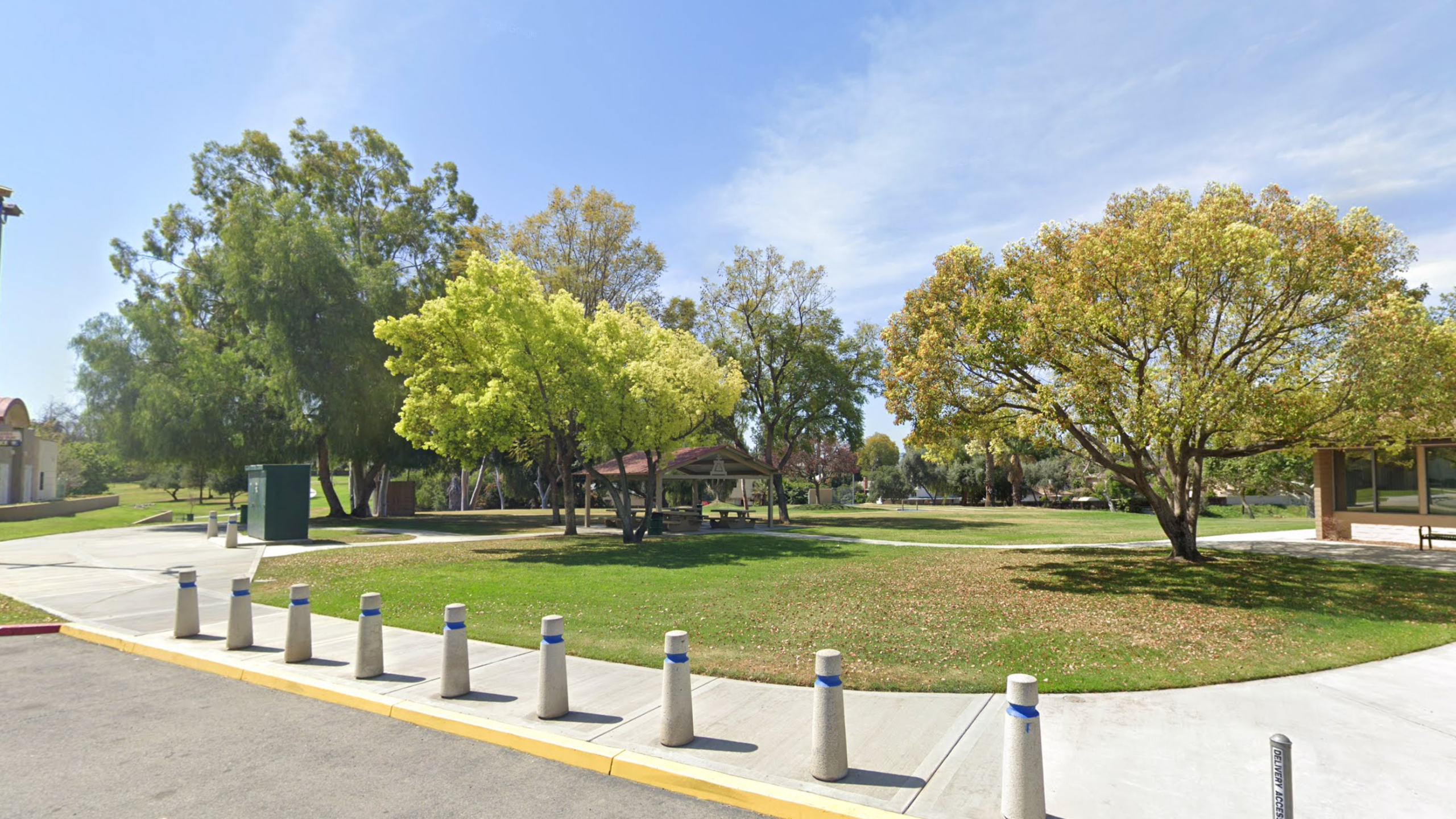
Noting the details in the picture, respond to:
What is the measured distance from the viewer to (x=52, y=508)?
40094 millimetres

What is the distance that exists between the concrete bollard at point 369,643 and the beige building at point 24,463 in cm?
4751

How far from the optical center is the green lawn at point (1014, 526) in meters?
24.7

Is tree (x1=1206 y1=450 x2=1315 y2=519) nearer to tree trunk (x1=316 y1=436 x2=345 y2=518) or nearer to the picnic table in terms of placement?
the picnic table

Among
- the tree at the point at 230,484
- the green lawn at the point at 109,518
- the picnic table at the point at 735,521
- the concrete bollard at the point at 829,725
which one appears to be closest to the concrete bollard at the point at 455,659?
the concrete bollard at the point at 829,725

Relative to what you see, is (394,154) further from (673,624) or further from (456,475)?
(673,624)

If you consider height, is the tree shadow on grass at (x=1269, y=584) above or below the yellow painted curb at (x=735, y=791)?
below

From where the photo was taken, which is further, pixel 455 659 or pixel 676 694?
pixel 455 659

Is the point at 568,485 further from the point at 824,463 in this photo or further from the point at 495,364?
the point at 824,463

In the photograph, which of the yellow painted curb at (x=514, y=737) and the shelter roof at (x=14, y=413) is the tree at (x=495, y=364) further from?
the shelter roof at (x=14, y=413)

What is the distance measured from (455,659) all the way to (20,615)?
925 centimetres

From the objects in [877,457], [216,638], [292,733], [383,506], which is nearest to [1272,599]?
[292,733]

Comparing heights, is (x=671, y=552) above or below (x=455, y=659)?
below

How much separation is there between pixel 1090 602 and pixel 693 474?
2092 cm

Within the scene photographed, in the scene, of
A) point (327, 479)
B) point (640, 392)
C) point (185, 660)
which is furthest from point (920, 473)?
point (185, 660)
